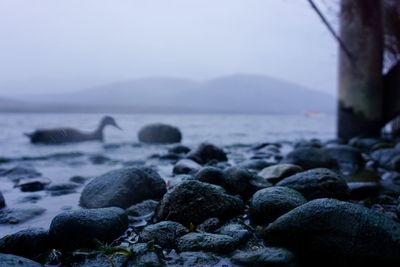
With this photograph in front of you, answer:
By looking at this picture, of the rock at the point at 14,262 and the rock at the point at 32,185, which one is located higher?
the rock at the point at 14,262

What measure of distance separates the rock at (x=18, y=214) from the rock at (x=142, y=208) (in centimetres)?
68

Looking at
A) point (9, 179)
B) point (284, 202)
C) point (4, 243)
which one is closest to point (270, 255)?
point (284, 202)

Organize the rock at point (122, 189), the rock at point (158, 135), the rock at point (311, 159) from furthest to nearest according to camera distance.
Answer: the rock at point (158, 135), the rock at point (311, 159), the rock at point (122, 189)

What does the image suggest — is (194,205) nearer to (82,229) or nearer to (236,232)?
(236,232)

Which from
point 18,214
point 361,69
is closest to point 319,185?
point 18,214

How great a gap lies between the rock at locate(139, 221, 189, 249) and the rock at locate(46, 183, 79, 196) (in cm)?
157

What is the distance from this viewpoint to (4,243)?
202cm

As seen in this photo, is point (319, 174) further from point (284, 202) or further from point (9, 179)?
point (9, 179)

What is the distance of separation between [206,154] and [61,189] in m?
2.49

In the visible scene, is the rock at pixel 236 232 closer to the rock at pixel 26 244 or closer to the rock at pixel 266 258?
the rock at pixel 266 258

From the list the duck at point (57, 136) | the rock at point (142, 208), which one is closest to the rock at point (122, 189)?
the rock at point (142, 208)

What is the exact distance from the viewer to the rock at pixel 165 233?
7.03 ft

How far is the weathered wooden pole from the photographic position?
334 inches

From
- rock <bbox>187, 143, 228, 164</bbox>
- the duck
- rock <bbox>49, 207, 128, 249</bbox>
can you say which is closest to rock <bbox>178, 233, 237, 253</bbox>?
Answer: rock <bbox>49, 207, 128, 249</bbox>
